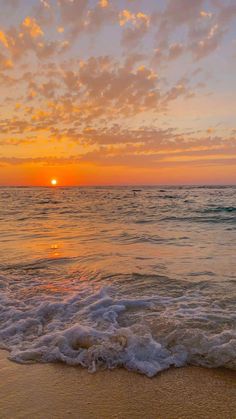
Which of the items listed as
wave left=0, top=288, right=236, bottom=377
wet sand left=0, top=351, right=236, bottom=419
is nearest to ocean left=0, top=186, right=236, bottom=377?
wave left=0, top=288, right=236, bottom=377

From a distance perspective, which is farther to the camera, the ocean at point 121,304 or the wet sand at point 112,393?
the ocean at point 121,304

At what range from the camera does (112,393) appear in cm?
288

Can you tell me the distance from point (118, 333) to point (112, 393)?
41.3 inches

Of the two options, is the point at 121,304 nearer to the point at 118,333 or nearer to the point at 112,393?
the point at 118,333

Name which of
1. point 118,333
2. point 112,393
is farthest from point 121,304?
point 112,393

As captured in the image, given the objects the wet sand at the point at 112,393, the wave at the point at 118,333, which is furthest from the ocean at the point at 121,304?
the wet sand at the point at 112,393

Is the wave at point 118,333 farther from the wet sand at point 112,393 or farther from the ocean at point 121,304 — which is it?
the wet sand at point 112,393

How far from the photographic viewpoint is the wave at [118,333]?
344cm

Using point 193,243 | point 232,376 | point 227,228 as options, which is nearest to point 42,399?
point 232,376

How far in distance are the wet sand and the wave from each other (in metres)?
0.16

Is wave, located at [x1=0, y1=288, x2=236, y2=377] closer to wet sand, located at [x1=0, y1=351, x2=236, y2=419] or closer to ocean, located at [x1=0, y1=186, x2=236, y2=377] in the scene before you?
ocean, located at [x1=0, y1=186, x2=236, y2=377]

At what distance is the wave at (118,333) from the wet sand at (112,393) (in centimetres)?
16

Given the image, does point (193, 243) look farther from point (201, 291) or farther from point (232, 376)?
point (232, 376)

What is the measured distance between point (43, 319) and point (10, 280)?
2.12 metres
